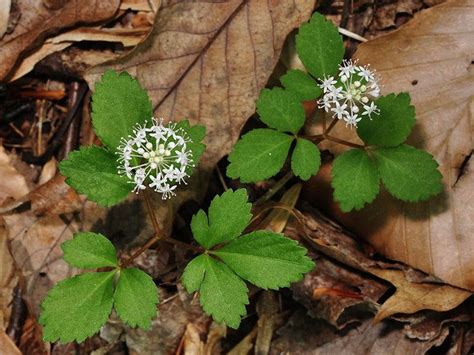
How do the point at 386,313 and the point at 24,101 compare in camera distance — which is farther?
the point at 24,101

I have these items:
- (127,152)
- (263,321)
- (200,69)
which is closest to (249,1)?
(200,69)

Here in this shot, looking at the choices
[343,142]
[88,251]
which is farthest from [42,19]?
[343,142]

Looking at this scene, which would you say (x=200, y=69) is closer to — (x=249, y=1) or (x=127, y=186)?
(x=249, y=1)

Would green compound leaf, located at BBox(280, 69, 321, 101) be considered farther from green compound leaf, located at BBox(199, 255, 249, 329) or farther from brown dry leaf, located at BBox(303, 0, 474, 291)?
green compound leaf, located at BBox(199, 255, 249, 329)

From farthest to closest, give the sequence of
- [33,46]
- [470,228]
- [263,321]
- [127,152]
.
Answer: [33,46]
[263,321]
[470,228]
[127,152]

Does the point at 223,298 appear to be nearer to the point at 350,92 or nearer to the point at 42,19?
the point at 350,92

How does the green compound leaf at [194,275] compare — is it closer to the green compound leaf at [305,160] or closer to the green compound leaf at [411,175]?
the green compound leaf at [305,160]

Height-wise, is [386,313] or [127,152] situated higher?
[127,152]

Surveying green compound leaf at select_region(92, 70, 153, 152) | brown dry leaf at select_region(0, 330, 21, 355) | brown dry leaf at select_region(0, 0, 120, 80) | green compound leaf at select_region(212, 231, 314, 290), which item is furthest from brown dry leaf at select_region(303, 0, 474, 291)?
brown dry leaf at select_region(0, 330, 21, 355)

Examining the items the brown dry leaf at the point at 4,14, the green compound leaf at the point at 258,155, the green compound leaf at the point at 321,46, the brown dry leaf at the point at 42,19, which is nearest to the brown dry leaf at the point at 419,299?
the green compound leaf at the point at 258,155
